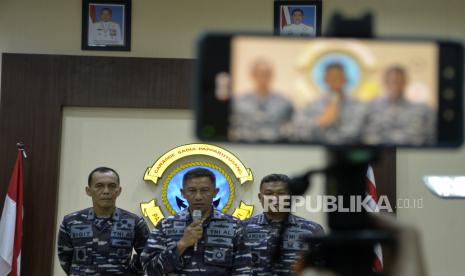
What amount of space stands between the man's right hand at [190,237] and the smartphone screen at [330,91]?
2397mm

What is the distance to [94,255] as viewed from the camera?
3584 mm

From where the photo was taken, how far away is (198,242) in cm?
330

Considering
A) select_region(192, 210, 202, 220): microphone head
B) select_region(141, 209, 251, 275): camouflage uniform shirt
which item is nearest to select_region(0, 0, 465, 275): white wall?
select_region(141, 209, 251, 275): camouflage uniform shirt

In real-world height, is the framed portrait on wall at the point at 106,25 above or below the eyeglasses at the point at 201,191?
above

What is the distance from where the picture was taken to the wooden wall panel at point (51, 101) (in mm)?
4992

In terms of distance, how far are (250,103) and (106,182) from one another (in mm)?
2972

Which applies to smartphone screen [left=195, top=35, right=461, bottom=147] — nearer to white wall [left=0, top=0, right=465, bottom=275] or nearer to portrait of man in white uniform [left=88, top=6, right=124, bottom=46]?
white wall [left=0, top=0, right=465, bottom=275]

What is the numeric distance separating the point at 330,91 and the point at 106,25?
4.49 meters

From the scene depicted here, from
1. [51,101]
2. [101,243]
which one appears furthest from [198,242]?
[51,101]

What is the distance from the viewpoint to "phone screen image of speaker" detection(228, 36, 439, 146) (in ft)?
2.80

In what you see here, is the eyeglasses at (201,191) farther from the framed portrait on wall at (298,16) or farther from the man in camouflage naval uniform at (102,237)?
the framed portrait on wall at (298,16)

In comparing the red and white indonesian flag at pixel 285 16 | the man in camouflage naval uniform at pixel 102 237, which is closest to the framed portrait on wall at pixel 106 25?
the red and white indonesian flag at pixel 285 16

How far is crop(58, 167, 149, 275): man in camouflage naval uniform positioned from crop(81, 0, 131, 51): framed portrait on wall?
164 centimetres

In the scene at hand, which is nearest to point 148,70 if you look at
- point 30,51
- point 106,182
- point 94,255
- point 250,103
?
point 30,51
